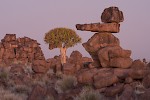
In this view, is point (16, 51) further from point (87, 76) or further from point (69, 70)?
point (87, 76)

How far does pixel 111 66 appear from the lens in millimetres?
20734

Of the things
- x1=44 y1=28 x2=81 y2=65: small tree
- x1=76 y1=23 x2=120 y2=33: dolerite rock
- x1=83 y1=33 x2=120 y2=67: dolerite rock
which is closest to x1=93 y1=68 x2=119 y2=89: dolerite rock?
x1=83 y1=33 x2=120 y2=67: dolerite rock

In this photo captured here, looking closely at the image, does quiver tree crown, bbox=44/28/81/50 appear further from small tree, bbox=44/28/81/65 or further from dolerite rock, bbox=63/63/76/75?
dolerite rock, bbox=63/63/76/75

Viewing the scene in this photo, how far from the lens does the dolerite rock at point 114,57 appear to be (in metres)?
20.3

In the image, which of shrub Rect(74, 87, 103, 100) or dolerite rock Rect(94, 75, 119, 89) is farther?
dolerite rock Rect(94, 75, 119, 89)

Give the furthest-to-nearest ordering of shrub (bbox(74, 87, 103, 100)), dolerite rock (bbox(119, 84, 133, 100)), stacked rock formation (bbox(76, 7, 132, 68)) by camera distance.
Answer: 1. stacked rock formation (bbox(76, 7, 132, 68))
2. shrub (bbox(74, 87, 103, 100))
3. dolerite rock (bbox(119, 84, 133, 100))

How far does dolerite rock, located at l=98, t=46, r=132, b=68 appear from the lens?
2031cm

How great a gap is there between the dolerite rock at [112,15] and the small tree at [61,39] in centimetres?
3600

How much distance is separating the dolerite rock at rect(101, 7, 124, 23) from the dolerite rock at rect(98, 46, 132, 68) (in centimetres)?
214

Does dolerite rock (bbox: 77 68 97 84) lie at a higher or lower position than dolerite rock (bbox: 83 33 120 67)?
lower

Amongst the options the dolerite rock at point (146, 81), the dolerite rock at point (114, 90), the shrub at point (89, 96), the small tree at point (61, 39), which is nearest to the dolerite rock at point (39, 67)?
the dolerite rock at point (114, 90)

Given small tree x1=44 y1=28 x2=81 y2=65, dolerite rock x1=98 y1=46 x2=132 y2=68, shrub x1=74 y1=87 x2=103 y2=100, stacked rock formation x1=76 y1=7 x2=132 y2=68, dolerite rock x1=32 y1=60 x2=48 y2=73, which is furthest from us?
small tree x1=44 y1=28 x2=81 y2=65

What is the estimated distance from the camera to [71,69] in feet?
110

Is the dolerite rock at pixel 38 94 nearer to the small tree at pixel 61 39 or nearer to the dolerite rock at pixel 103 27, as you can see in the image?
the dolerite rock at pixel 103 27
